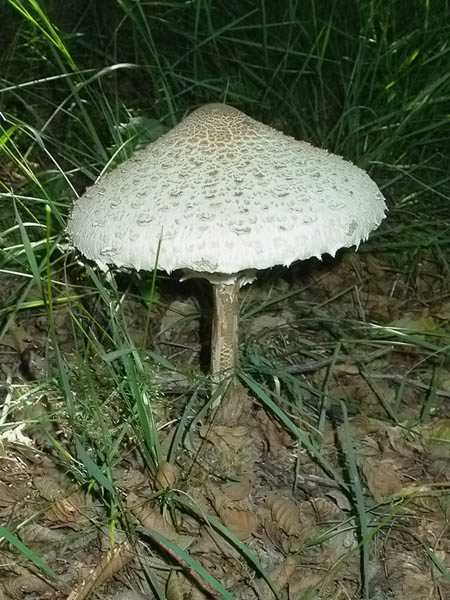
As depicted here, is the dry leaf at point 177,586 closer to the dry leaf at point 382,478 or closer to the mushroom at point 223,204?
the dry leaf at point 382,478

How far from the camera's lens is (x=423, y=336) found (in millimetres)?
2611

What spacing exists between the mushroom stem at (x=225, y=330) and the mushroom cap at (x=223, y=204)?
46 centimetres

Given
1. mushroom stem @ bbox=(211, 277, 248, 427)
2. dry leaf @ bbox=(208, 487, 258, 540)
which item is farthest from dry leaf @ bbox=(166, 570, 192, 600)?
mushroom stem @ bbox=(211, 277, 248, 427)

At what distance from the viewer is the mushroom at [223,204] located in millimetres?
1559

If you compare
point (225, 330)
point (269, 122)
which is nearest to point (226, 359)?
point (225, 330)

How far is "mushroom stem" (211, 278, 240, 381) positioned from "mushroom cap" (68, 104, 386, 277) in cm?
46

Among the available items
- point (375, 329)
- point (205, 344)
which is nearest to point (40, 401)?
point (205, 344)

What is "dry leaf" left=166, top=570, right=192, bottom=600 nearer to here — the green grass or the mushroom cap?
the green grass

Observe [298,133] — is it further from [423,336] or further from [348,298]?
[423,336]

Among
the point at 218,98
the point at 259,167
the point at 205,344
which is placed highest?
the point at 259,167

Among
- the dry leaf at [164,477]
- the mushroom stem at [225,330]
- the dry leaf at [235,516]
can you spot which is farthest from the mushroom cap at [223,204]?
the dry leaf at [235,516]

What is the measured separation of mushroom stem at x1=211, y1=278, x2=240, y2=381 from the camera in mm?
2096

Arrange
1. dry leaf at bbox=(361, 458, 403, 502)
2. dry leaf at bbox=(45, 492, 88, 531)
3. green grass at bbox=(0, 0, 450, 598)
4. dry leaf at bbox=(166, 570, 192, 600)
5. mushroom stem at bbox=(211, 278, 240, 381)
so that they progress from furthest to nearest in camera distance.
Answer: green grass at bbox=(0, 0, 450, 598)
mushroom stem at bbox=(211, 278, 240, 381)
dry leaf at bbox=(361, 458, 403, 502)
dry leaf at bbox=(45, 492, 88, 531)
dry leaf at bbox=(166, 570, 192, 600)

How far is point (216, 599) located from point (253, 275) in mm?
952
